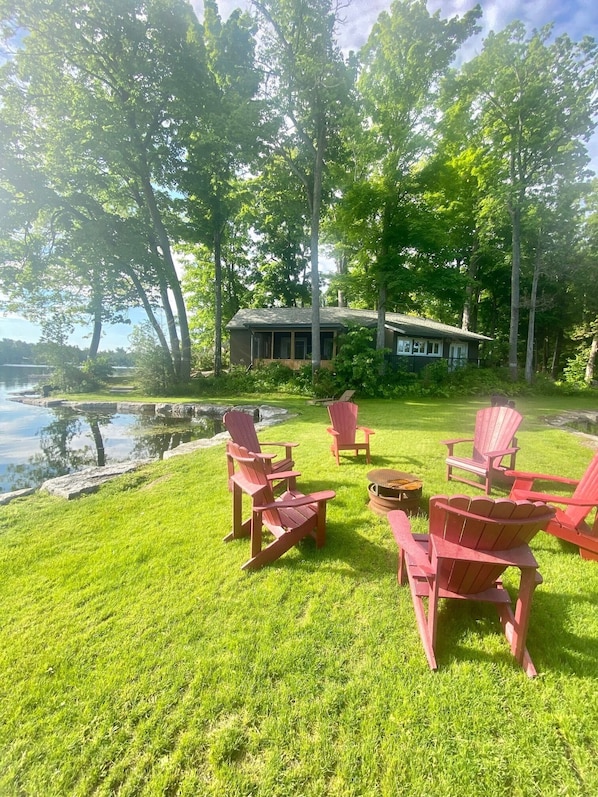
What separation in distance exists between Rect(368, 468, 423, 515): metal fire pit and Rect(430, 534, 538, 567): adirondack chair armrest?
165 cm

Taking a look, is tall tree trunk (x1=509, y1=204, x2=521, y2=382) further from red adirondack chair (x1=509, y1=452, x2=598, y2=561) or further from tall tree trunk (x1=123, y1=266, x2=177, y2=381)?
tall tree trunk (x1=123, y1=266, x2=177, y2=381)

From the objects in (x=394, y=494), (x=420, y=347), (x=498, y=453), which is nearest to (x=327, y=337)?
(x=420, y=347)

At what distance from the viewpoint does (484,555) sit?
6.28 feet

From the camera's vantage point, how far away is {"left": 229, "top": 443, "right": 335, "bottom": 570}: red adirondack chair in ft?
9.35

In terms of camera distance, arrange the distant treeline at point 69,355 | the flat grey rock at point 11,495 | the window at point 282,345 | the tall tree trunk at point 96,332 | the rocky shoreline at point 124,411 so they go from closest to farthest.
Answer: the flat grey rock at point 11,495, the rocky shoreline at point 124,411, the distant treeline at point 69,355, the tall tree trunk at point 96,332, the window at point 282,345

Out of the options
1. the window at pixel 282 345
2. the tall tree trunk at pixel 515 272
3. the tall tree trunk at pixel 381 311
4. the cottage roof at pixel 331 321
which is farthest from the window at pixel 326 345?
the tall tree trunk at pixel 515 272

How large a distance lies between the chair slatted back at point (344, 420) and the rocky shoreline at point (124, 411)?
263 centimetres

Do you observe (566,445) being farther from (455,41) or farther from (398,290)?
(455,41)

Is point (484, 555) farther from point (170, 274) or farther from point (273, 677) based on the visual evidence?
point (170, 274)

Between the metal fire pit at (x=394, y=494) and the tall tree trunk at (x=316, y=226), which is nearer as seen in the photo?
the metal fire pit at (x=394, y=494)

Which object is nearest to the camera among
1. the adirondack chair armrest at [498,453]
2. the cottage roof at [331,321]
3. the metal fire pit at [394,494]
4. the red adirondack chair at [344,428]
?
the metal fire pit at [394,494]

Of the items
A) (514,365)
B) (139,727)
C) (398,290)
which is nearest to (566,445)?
(139,727)

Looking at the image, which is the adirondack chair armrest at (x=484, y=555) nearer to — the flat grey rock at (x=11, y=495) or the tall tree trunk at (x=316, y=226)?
the flat grey rock at (x=11, y=495)

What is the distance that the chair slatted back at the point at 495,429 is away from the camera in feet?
14.6
